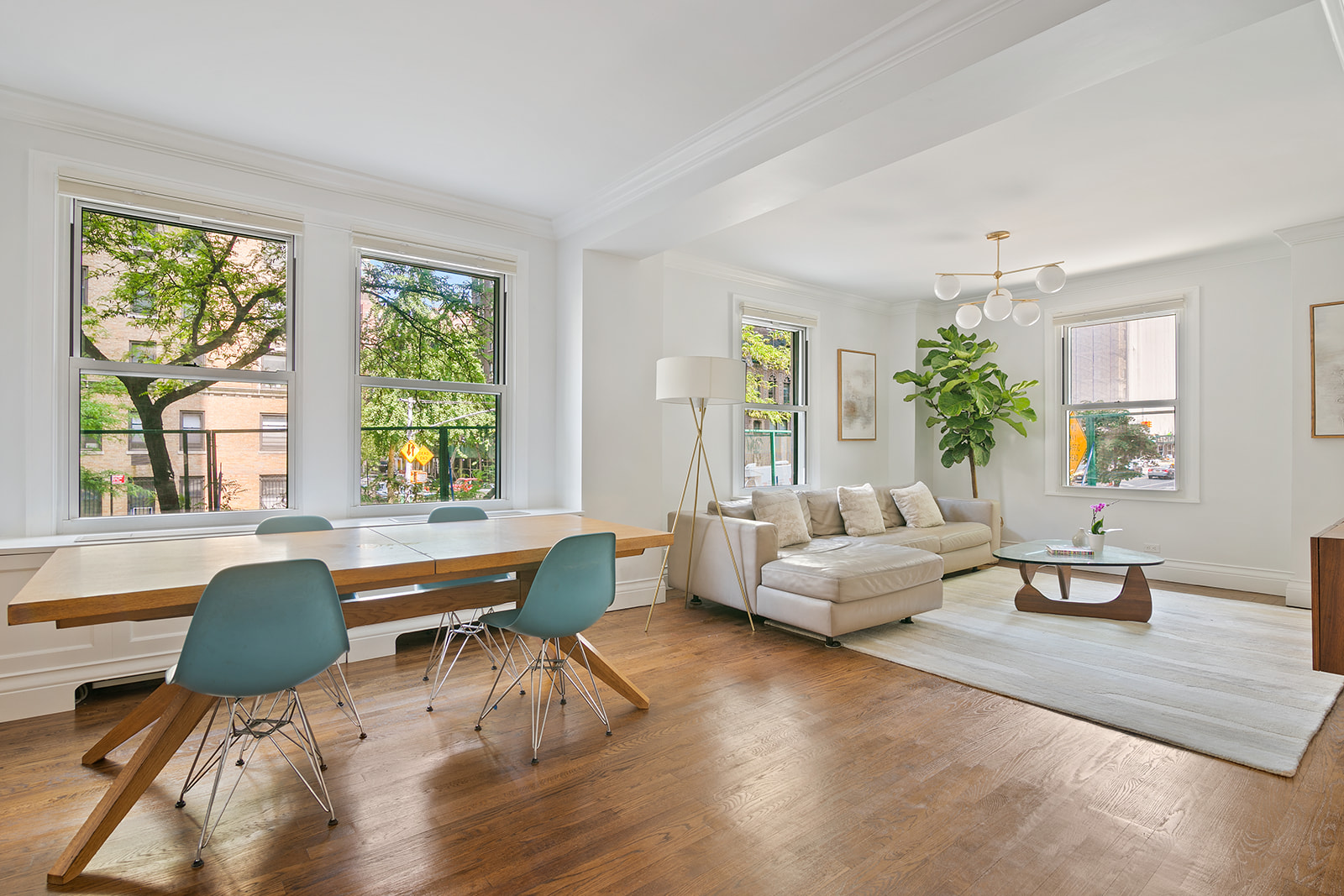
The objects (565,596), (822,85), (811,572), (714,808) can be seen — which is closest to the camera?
(714,808)

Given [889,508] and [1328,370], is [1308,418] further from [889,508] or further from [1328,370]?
[889,508]

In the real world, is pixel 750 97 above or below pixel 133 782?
Answer: above

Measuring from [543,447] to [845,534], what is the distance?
8.71 feet

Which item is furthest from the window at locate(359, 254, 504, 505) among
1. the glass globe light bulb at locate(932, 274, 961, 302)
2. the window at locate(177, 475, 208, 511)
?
the glass globe light bulb at locate(932, 274, 961, 302)

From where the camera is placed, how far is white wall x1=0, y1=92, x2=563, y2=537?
3.02 metres

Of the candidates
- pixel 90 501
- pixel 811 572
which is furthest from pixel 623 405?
pixel 90 501

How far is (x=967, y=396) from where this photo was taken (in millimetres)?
6453

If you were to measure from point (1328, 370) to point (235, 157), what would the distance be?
703 cm

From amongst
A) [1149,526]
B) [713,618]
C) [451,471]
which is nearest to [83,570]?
[451,471]

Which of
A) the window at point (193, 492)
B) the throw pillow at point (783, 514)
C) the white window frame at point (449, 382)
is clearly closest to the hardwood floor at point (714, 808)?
the window at point (193, 492)

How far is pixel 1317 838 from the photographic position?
1913 mm

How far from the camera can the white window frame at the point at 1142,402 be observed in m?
5.43

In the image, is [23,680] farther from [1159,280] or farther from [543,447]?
[1159,280]

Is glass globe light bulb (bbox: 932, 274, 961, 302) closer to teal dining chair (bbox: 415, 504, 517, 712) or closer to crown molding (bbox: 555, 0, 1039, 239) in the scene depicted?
crown molding (bbox: 555, 0, 1039, 239)
